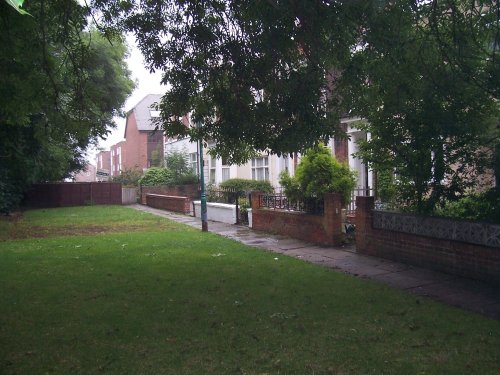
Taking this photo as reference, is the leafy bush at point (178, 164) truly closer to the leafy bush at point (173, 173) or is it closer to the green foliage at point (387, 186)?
the leafy bush at point (173, 173)

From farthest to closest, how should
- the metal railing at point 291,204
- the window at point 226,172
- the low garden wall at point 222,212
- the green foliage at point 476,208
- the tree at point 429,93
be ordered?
1. the window at point 226,172
2. the low garden wall at point 222,212
3. the metal railing at point 291,204
4. the green foliage at point 476,208
5. the tree at point 429,93

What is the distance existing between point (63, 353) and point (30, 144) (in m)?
15.4

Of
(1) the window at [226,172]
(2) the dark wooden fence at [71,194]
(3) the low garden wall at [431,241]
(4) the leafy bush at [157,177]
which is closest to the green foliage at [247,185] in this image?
(1) the window at [226,172]

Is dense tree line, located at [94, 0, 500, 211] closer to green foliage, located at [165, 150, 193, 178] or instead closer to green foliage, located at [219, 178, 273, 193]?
green foliage, located at [219, 178, 273, 193]

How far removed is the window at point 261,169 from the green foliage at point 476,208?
48.8 ft

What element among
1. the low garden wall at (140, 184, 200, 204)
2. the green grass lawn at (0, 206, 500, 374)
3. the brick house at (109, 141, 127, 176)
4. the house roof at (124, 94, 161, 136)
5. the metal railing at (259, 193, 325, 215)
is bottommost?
the green grass lawn at (0, 206, 500, 374)

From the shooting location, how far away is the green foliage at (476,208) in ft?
23.6

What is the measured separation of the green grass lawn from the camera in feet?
14.1

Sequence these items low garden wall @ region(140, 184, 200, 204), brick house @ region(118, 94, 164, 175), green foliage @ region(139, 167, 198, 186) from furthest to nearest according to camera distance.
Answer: brick house @ region(118, 94, 164, 175) < green foliage @ region(139, 167, 198, 186) < low garden wall @ region(140, 184, 200, 204)

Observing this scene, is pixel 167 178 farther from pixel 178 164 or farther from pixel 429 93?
pixel 429 93

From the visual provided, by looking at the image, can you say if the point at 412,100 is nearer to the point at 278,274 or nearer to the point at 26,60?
the point at 278,274

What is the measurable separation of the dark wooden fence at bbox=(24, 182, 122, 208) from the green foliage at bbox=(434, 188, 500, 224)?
92.1ft

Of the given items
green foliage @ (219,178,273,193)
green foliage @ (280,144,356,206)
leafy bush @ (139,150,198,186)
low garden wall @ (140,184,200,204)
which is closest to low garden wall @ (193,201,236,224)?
green foliage @ (219,178,273,193)

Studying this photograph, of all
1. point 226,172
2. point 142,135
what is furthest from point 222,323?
point 142,135
